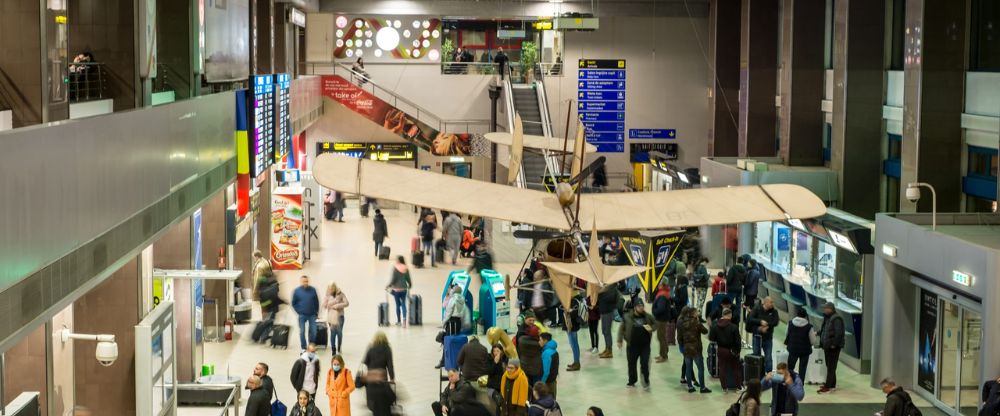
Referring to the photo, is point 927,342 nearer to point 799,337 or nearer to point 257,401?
point 799,337

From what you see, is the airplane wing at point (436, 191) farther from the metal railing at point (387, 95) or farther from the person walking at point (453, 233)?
the metal railing at point (387, 95)

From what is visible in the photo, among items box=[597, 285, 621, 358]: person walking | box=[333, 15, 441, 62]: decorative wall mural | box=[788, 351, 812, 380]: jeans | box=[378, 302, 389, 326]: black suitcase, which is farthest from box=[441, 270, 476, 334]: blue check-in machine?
box=[333, 15, 441, 62]: decorative wall mural

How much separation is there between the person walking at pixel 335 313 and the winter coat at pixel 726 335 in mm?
5656

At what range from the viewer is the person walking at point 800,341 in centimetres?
1753

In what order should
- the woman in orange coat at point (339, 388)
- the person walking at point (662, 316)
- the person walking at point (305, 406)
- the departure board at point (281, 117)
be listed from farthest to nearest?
the departure board at point (281, 117), the person walking at point (662, 316), the woman in orange coat at point (339, 388), the person walking at point (305, 406)

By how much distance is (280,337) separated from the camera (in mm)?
20094

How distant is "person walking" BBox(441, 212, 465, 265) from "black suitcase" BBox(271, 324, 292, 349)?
9139 mm

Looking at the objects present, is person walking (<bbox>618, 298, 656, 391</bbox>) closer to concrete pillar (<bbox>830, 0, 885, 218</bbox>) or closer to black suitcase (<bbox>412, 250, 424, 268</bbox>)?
concrete pillar (<bbox>830, 0, 885, 218</bbox>)

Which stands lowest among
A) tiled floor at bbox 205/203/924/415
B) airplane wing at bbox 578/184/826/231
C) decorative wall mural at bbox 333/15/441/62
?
tiled floor at bbox 205/203/924/415

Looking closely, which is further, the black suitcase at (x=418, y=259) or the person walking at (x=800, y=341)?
the black suitcase at (x=418, y=259)

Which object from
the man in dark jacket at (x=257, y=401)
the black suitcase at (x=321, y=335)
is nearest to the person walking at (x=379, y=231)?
the black suitcase at (x=321, y=335)

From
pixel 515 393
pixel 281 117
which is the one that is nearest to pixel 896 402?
pixel 515 393

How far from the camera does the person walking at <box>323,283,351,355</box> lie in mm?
19172

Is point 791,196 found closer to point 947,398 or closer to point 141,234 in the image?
point 947,398
